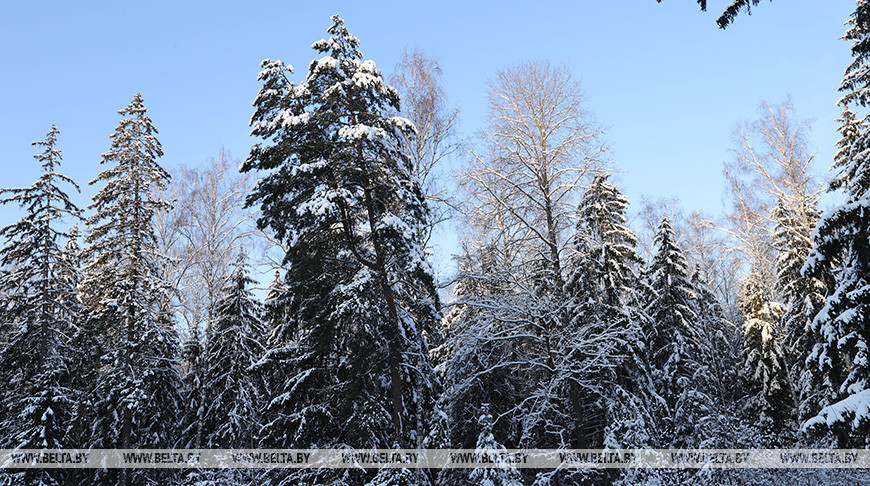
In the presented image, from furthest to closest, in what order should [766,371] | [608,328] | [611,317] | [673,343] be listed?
[766,371], [673,343], [611,317], [608,328]

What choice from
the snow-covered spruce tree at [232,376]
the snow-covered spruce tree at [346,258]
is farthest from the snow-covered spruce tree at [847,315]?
the snow-covered spruce tree at [232,376]

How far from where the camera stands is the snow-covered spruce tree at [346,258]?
1224cm

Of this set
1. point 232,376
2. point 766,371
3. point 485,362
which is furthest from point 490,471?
point 766,371

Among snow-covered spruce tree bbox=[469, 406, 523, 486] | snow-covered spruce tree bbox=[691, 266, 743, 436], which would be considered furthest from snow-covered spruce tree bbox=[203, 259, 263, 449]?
snow-covered spruce tree bbox=[691, 266, 743, 436]

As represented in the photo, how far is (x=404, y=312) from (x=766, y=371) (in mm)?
20385

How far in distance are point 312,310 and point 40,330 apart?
12.3 m

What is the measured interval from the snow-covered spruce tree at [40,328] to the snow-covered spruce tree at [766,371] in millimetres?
26909

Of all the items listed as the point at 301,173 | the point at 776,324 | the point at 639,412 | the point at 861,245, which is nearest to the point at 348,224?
the point at 301,173

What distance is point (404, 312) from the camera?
13.4 m

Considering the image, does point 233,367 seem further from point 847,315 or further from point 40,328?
point 847,315

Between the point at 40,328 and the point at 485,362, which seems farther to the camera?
the point at 40,328

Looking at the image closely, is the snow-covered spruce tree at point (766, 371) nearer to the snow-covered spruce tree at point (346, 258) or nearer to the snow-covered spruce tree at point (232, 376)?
the snow-covered spruce tree at point (346, 258)

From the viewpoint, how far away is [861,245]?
7.62 metres

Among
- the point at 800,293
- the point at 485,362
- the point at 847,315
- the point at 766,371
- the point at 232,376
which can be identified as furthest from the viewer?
the point at 766,371
